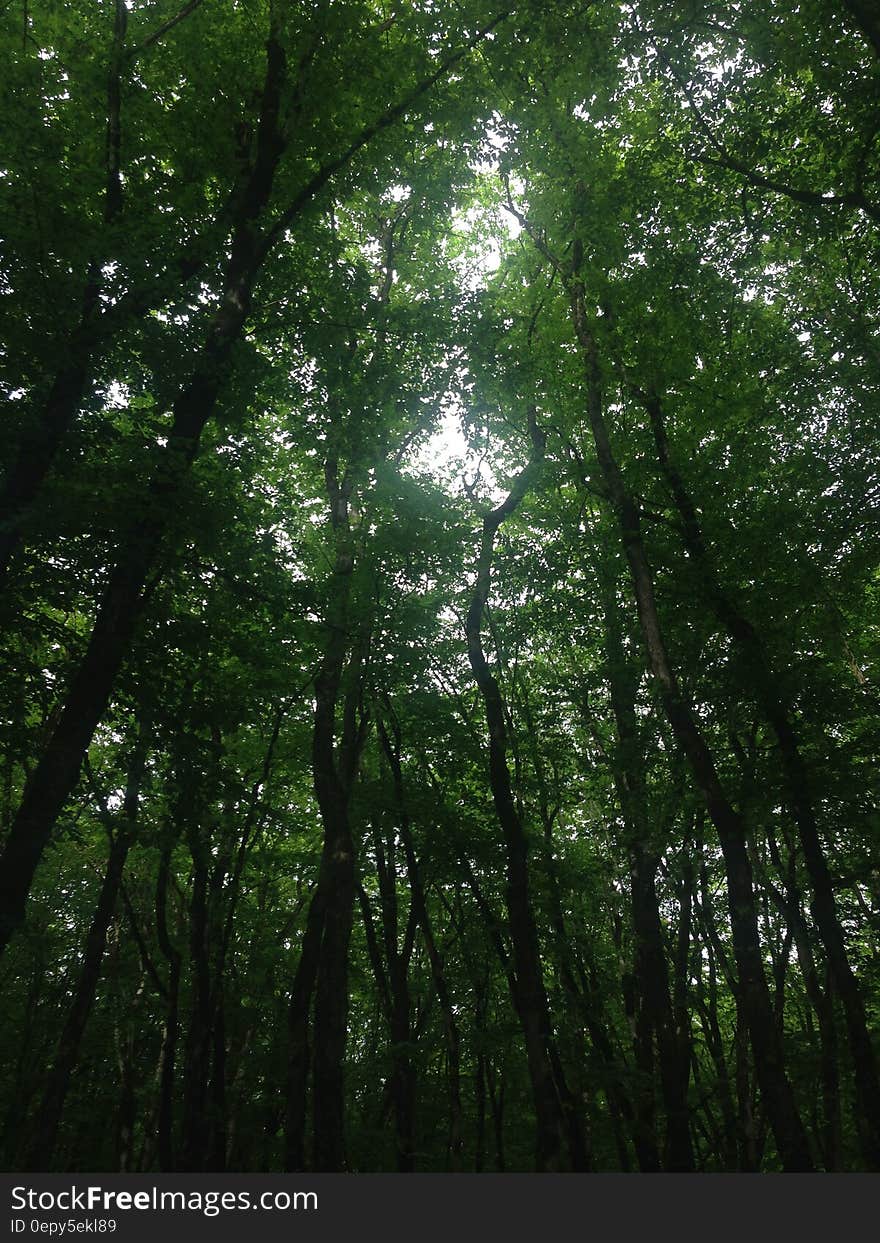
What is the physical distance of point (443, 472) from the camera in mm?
A: 17297

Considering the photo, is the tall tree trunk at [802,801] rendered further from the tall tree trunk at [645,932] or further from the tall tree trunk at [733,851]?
the tall tree trunk at [645,932]

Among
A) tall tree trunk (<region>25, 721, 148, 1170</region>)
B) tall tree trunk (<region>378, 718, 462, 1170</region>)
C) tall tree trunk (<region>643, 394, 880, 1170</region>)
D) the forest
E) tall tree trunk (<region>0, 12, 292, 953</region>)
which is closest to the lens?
tall tree trunk (<region>0, 12, 292, 953</region>)

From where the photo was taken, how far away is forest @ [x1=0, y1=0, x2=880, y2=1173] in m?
8.08

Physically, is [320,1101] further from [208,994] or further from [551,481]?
[551,481]

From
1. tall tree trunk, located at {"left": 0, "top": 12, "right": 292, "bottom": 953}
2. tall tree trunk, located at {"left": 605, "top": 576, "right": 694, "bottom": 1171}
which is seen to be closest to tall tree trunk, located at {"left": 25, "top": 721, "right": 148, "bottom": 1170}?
tall tree trunk, located at {"left": 0, "top": 12, "right": 292, "bottom": 953}

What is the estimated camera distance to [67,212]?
7957 millimetres

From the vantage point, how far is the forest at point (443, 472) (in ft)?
26.5

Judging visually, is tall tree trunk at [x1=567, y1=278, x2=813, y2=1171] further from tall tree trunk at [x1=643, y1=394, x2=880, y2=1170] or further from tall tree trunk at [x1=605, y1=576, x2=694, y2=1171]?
tall tree trunk at [x1=605, y1=576, x2=694, y2=1171]

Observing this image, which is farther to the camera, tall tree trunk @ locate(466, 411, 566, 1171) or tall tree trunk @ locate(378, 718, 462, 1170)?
tall tree trunk @ locate(378, 718, 462, 1170)

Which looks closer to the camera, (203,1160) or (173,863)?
(203,1160)

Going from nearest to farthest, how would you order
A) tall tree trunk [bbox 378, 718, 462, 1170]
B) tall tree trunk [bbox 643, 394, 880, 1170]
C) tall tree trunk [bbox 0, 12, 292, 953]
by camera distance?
tall tree trunk [bbox 0, 12, 292, 953] → tall tree trunk [bbox 643, 394, 880, 1170] → tall tree trunk [bbox 378, 718, 462, 1170]

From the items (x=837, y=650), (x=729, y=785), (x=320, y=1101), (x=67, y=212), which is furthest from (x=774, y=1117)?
(x=67, y=212)

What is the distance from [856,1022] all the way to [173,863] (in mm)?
15311
